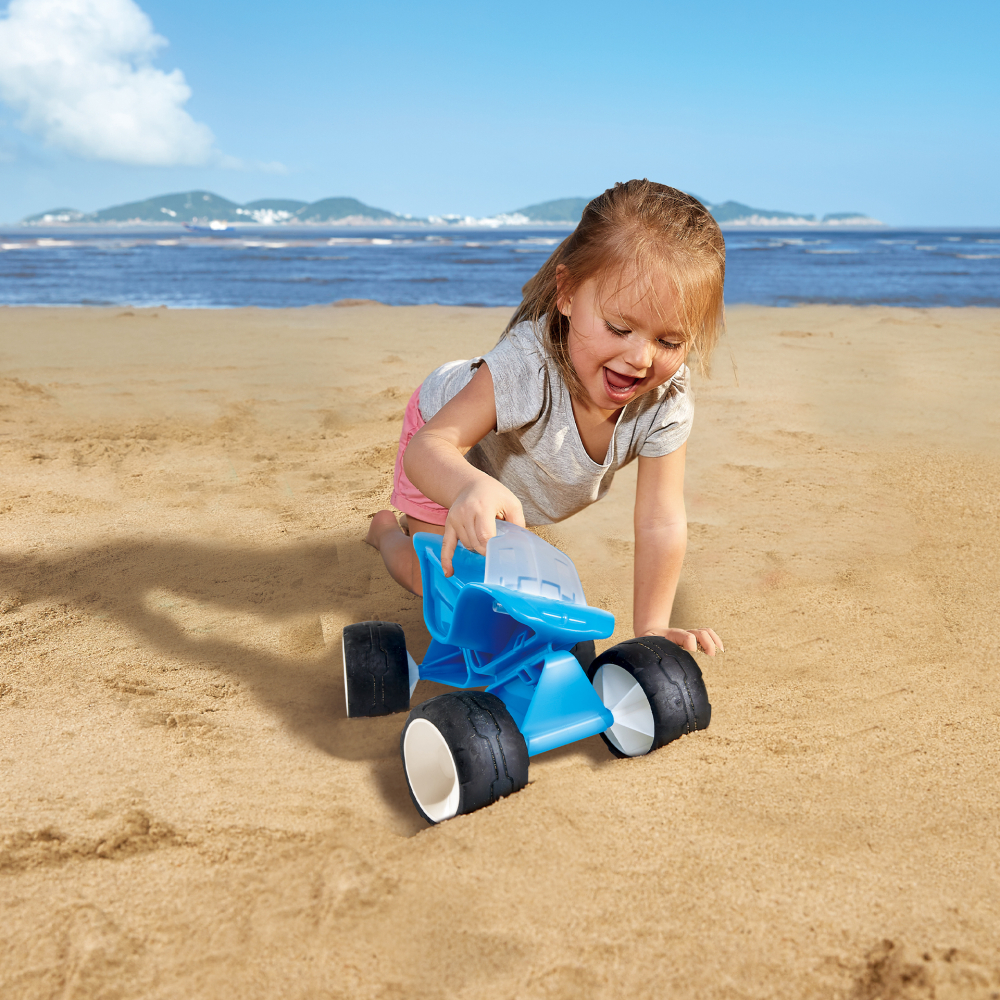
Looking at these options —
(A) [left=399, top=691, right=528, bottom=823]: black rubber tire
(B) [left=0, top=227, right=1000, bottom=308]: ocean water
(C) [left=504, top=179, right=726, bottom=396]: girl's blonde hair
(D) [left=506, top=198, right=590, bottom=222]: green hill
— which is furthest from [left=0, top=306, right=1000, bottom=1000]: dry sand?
(D) [left=506, top=198, right=590, bottom=222]: green hill

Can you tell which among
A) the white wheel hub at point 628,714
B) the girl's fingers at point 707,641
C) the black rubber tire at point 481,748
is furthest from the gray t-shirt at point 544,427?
the black rubber tire at point 481,748

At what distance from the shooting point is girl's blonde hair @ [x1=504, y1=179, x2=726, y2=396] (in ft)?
5.29

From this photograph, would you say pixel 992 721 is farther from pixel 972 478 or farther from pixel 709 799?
pixel 972 478

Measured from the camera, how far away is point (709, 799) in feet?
4.54

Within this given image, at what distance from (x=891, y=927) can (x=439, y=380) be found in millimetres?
1575

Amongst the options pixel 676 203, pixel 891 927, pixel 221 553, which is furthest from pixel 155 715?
pixel 676 203

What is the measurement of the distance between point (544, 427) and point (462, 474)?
42cm

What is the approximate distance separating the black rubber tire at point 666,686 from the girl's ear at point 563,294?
73cm

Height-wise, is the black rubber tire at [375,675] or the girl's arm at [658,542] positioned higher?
the girl's arm at [658,542]

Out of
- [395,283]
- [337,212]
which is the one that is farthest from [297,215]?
[395,283]

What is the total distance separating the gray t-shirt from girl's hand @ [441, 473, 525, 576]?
379mm

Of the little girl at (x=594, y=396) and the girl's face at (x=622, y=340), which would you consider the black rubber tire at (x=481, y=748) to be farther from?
the girl's face at (x=622, y=340)

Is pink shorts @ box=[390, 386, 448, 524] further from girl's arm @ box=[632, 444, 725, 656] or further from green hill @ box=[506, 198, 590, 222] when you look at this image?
green hill @ box=[506, 198, 590, 222]

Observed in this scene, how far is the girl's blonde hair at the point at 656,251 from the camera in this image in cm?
161
